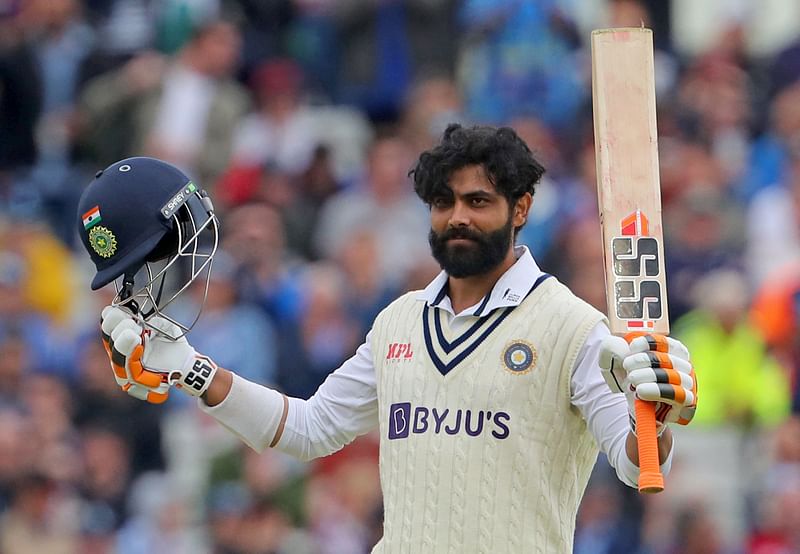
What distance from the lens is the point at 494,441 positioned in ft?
14.5

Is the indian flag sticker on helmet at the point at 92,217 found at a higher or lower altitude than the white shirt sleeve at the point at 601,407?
higher

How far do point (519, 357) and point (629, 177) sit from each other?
1.74 feet

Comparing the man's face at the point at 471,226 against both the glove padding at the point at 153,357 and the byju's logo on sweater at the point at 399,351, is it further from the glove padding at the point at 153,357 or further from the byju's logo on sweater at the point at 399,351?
the glove padding at the point at 153,357

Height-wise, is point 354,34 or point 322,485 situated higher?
point 354,34

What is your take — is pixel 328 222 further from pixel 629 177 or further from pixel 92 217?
pixel 629 177

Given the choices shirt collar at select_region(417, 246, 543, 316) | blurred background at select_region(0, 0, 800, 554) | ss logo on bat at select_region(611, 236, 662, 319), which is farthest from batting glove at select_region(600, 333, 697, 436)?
blurred background at select_region(0, 0, 800, 554)

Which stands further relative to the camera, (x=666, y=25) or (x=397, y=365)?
(x=666, y=25)

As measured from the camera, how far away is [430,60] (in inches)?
419

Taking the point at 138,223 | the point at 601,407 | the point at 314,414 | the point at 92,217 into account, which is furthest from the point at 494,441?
the point at 92,217

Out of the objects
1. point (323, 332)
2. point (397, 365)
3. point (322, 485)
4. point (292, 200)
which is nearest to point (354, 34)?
point (292, 200)

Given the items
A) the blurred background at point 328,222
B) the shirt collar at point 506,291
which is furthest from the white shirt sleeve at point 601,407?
the blurred background at point 328,222

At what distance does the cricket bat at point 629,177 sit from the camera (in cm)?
439

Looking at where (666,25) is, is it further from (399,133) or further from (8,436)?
(8,436)

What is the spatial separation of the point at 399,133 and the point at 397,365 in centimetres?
571
